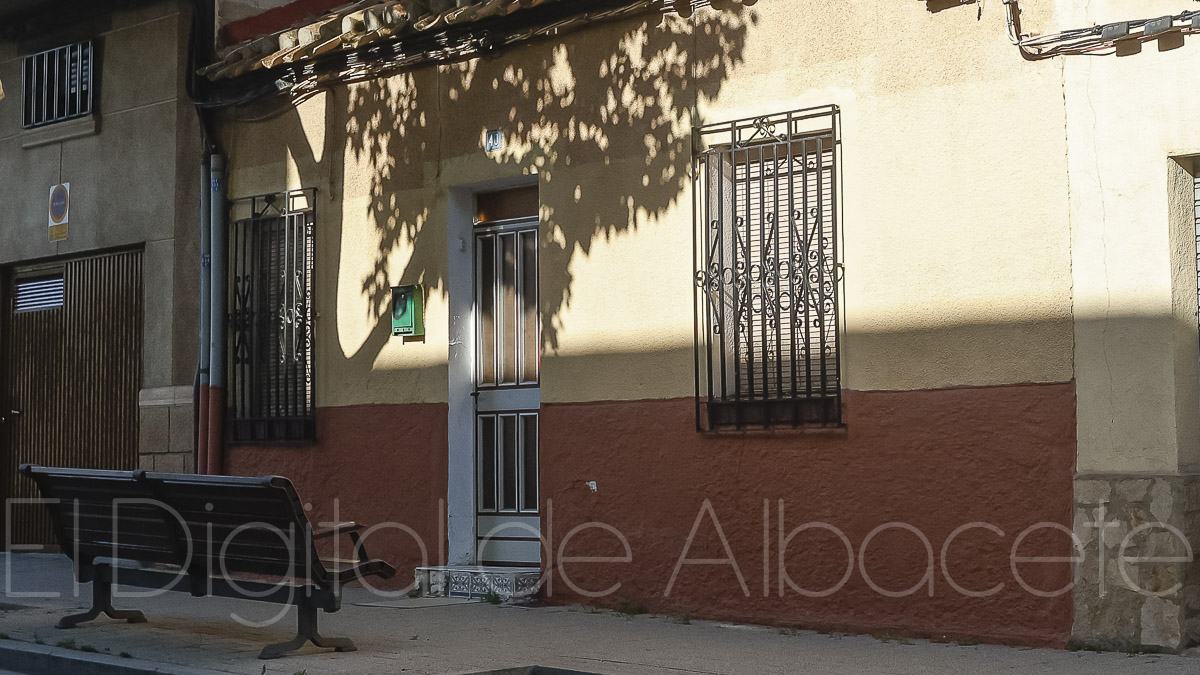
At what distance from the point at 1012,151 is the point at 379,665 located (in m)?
4.42

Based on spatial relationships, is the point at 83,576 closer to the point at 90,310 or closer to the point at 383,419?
the point at 383,419

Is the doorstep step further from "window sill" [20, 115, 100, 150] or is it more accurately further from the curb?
"window sill" [20, 115, 100, 150]

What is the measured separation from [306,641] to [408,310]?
3575 millimetres

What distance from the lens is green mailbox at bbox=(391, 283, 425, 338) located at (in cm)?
1024

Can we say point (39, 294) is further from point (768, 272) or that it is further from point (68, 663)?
point (768, 272)

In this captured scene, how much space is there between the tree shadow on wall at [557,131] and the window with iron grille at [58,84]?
10.8ft

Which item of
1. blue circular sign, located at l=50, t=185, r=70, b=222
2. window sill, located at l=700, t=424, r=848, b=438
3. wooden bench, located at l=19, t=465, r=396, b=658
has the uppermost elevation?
blue circular sign, located at l=50, t=185, r=70, b=222

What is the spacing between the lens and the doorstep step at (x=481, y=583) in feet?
30.8

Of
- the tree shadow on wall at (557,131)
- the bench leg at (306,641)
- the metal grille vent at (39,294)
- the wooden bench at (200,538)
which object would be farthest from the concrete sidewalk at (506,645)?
the metal grille vent at (39,294)

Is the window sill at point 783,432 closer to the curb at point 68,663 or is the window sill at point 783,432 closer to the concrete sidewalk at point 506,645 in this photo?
the concrete sidewalk at point 506,645

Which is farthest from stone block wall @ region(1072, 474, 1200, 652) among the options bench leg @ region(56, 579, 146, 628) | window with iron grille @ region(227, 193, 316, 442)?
window with iron grille @ region(227, 193, 316, 442)

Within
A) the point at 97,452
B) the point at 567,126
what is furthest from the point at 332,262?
the point at 97,452

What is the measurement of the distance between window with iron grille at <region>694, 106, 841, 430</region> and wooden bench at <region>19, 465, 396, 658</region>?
2573mm

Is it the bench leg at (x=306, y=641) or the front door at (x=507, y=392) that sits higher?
the front door at (x=507, y=392)
